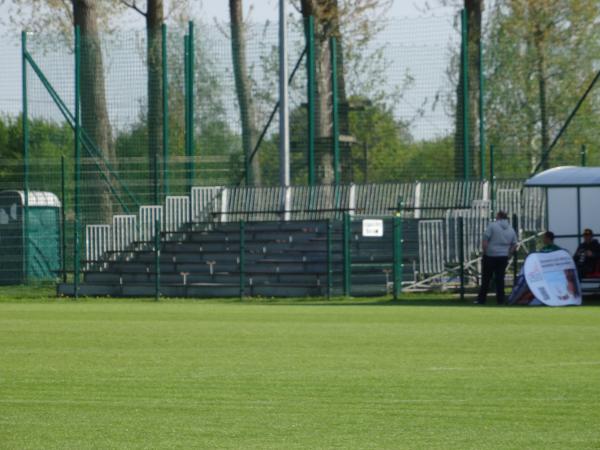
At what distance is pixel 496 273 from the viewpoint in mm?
26922

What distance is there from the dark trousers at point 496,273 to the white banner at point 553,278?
3.75 ft

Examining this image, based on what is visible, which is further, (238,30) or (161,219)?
(238,30)

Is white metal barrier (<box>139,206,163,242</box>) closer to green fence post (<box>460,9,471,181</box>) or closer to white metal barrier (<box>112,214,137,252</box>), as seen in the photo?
white metal barrier (<box>112,214,137,252</box>)

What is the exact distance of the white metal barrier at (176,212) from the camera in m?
34.1

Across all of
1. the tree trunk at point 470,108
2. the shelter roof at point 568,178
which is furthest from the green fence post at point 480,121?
the shelter roof at point 568,178

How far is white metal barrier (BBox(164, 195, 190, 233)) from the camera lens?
34062mm

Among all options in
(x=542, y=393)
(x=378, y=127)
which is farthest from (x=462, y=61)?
(x=542, y=393)

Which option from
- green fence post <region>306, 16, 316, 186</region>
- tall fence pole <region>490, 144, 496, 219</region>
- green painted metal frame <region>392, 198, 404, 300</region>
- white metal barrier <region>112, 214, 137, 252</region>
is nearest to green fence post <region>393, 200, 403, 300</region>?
green painted metal frame <region>392, 198, 404, 300</region>

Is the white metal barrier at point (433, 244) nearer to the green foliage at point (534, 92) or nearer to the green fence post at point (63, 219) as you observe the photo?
the green foliage at point (534, 92)

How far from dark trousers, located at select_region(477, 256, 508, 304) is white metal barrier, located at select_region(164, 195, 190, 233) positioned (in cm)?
952

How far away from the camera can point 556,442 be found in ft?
28.0

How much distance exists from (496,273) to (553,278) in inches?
63.9

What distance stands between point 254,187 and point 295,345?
1835 cm

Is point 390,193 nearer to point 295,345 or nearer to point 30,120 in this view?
point 30,120
